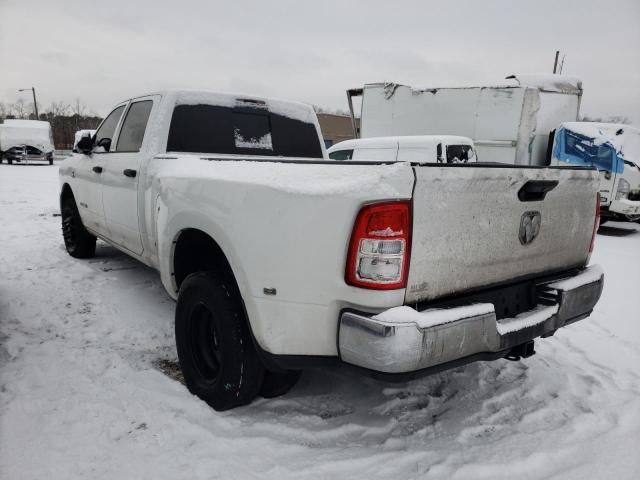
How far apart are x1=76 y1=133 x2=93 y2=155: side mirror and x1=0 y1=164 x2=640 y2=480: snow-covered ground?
1.57m

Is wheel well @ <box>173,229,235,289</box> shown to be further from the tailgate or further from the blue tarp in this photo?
the blue tarp

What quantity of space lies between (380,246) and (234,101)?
251 centimetres

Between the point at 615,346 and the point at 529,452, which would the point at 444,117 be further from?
the point at 529,452

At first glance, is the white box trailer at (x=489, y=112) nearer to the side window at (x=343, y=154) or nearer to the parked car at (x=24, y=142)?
the side window at (x=343, y=154)

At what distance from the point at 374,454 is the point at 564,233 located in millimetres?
1624

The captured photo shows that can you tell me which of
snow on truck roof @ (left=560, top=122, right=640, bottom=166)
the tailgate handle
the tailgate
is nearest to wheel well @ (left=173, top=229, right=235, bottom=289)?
the tailgate

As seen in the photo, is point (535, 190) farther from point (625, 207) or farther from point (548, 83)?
point (548, 83)

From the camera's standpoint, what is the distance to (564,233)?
2.62 m

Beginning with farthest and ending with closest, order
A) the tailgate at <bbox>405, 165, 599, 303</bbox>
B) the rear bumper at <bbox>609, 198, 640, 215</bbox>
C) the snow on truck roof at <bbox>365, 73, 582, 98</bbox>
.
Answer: the snow on truck roof at <bbox>365, 73, 582, 98</bbox>, the rear bumper at <bbox>609, 198, 640, 215</bbox>, the tailgate at <bbox>405, 165, 599, 303</bbox>

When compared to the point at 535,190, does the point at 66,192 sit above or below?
below

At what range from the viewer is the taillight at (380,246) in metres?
1.81

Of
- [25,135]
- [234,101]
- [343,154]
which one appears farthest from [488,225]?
[25,135]

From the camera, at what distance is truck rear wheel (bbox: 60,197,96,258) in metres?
5.41

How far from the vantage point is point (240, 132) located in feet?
12.6
